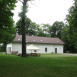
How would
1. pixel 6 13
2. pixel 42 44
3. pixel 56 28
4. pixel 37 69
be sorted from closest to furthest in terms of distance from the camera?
pixel 37 69 < pixel 6 13 < pixel 42 44 < pixel 56 28

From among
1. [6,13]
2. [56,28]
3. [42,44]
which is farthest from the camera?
[56,28]

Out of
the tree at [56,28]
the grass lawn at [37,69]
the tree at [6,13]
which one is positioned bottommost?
the grass lawn at [37,69]

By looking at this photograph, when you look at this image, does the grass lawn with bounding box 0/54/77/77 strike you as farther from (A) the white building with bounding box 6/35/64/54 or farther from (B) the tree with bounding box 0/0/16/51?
(A) the white building with bounding box 6/35/64/54

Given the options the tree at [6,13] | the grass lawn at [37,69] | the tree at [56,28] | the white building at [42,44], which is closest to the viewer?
the grass lawn at [37,69]

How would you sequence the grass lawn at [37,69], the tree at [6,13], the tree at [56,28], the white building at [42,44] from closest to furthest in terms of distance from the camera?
1. the grass lawn at [37,69]
2. the tree at [6,13]
3. the white building at [42,44]
4. the tree at [56,28]

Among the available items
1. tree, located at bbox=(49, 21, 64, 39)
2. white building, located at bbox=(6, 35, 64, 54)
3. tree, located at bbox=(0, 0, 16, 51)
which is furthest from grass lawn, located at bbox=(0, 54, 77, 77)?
tree, located at bbox=(49, 21, 64, 39)

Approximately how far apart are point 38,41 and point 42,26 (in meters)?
30.4

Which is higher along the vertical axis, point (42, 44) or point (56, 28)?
point (56, 28)

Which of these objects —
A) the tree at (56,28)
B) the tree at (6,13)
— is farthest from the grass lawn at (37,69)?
the tree at (56,28)

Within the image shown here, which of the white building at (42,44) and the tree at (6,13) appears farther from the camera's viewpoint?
the white building at (42,44)

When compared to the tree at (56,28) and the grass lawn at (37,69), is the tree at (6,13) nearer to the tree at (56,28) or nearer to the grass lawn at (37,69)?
the grass lawn at (37,69)

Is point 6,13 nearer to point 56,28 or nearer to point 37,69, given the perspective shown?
point 37,69

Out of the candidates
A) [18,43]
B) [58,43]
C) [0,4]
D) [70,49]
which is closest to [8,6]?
[0,4]

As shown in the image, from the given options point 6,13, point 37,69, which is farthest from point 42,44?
point 37,69
